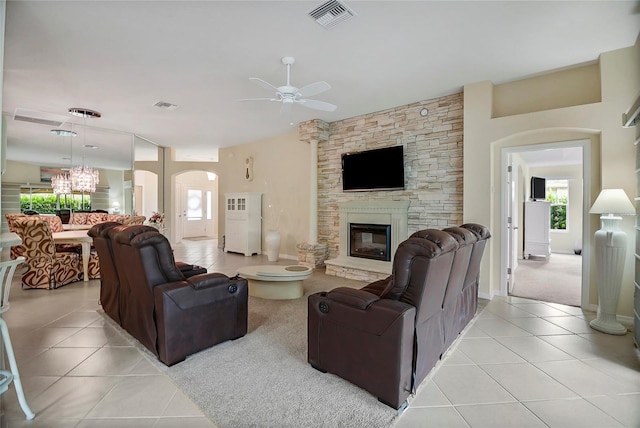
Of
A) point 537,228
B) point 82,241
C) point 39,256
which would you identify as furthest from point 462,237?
point 537,228

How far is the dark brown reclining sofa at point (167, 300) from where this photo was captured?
7.26 ft

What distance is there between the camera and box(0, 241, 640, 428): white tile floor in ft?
5.60

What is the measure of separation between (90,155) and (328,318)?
275 inches

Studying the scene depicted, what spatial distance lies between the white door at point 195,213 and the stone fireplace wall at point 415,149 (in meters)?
6.80

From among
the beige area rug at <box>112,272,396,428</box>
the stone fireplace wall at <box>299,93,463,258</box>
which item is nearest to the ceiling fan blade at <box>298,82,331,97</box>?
the stone fireplace wall at <box>299,93,463,258</box>

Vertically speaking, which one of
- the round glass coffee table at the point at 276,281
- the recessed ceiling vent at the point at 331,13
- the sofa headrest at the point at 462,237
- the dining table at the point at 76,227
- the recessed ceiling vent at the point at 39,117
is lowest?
the round glass coffee table at the point at 276,281

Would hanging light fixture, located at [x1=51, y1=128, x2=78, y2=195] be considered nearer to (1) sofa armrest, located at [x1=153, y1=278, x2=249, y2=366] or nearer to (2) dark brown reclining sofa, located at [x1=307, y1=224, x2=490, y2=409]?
→ (1) sofa armrest, located at [x1=153, y1=278, x2=249, y2=366]

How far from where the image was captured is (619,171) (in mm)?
3141

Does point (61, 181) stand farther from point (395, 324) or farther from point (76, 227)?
point (395, 324)

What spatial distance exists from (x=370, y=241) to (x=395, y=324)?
3.59 m

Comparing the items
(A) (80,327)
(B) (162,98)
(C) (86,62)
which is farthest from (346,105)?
(A) (80,327)

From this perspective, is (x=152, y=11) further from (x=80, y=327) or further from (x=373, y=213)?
(x=373, y=213)

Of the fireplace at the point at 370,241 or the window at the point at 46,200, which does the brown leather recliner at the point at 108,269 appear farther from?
the window at the point at 46,200

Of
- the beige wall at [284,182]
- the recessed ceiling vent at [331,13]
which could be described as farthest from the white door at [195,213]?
the recessed ceiling vent at [331,13]
